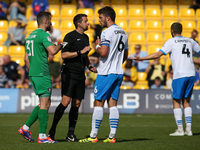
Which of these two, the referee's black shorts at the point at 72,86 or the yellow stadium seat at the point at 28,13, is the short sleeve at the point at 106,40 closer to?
the referee's black shorts at the point at 72,86

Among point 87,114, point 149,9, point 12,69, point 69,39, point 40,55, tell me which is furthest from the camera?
point 149,9

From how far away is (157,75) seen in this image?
13844 millimetres

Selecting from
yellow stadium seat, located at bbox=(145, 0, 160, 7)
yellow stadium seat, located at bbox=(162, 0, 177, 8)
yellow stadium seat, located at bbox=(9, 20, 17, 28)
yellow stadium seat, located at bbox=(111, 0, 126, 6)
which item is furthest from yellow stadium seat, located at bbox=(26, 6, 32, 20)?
yellow stadium seat, located at bbox=(162, 0, 177, 8)

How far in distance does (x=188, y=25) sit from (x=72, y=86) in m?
11.9

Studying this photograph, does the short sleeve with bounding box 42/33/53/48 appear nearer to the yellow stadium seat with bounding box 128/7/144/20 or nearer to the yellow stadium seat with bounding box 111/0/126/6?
the yellow stadium seat with bounding box 128/7/144/20

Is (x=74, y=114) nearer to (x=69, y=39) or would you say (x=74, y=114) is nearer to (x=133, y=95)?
(x=69, y=39)

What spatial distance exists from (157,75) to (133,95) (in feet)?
5.22

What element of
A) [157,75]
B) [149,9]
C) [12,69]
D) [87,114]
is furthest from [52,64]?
[149,9]

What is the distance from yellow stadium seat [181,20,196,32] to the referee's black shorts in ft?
37.7

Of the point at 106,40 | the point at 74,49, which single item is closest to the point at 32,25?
the point at 74,49

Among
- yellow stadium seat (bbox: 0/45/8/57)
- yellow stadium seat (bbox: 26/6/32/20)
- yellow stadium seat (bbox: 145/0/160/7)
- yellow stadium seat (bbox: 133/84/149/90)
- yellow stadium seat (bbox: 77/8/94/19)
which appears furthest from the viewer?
yellow stadium seat (bbox: 145/0/160/7)

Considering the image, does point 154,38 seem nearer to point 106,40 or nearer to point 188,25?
point 188,25

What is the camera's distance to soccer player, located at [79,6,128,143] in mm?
5910

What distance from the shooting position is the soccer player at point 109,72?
5.91 m
